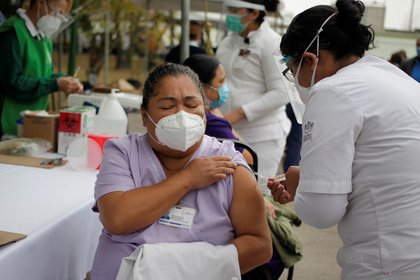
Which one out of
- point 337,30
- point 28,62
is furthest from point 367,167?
point 28,62

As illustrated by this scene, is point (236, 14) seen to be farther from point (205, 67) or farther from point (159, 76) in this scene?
point (159, 76)

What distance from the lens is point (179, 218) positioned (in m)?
1.48

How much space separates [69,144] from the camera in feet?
8.46

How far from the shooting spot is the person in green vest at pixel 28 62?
287 cm

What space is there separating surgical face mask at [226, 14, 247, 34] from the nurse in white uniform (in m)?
2.08

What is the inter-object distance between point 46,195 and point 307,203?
3.65ft

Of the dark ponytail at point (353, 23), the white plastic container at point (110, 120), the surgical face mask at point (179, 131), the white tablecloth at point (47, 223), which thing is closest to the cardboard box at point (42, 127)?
the white plastic container at point (110, 120)

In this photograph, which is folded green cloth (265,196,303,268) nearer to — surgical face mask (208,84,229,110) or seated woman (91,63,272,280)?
seated woman (91,63,272,280)

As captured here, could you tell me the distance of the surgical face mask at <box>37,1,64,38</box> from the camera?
301 centimetres

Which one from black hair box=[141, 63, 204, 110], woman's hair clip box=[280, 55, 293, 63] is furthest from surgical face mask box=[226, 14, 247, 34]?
woman's hair clip box=[280, 55, 293, 63]

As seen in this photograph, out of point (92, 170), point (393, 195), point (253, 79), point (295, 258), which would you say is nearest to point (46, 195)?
point (92, 170)

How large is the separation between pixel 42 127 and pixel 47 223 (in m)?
1.11

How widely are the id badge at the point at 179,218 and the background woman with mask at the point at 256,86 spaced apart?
164 cm

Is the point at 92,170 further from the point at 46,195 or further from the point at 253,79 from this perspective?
the point at 253,79
